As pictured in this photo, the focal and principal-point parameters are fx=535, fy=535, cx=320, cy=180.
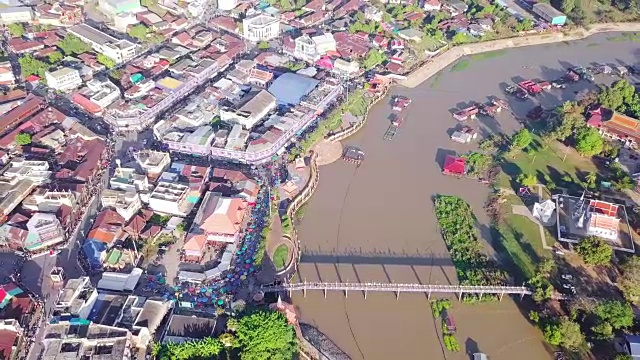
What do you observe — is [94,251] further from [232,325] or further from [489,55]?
[489,55]

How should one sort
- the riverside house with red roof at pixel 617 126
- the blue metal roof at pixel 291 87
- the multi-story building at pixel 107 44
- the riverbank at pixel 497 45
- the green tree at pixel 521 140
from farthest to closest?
the riverbank at pixel 497 45, the multi-story building at pixel 107 44, the blue metal roof at pixel 291 87, the riverside house with red roof at pixel 617 126, the green tree at pixel 521 140

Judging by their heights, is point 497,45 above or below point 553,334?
below

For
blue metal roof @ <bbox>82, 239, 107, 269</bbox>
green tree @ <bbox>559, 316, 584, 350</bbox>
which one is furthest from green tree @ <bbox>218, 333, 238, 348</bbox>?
green tree @ <bbox>559, 316, 584, 350</bbox>

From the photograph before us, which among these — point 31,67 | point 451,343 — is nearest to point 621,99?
point 451,343

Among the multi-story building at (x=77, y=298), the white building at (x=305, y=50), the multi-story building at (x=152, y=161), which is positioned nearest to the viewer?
the multi-story building at (x=77, y=298)

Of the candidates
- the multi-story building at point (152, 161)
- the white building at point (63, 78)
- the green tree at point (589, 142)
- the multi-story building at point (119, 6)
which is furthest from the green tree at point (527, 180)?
the multi-story building at point (119, 6)

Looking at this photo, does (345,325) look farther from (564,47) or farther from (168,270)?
(564,47)

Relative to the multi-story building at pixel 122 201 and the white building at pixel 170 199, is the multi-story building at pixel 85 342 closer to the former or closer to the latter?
the multi-story building at pixel 122 201
